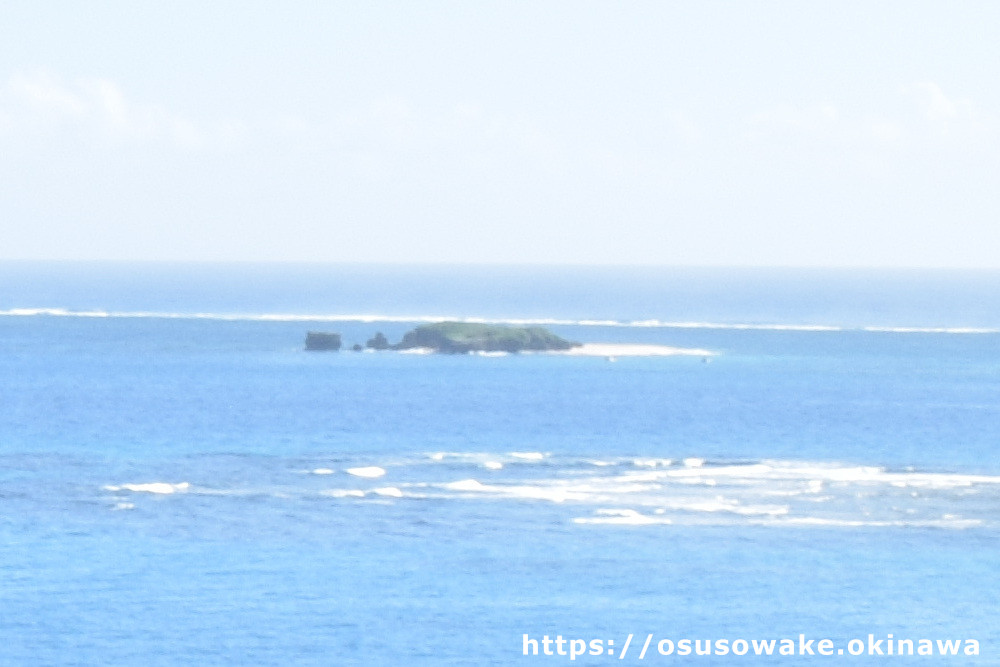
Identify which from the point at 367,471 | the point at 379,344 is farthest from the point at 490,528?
the point at 379,344

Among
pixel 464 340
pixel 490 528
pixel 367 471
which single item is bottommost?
pixel 490 528

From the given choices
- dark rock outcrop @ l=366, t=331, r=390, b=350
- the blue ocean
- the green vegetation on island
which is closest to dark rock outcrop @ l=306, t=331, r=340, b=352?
the green vegetation on island

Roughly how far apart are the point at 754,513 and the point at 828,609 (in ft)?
48.4

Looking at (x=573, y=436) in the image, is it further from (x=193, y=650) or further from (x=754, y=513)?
(x=193, y=650)

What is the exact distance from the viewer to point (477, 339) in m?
168

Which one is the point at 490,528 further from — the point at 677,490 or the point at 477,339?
the point at 477,339

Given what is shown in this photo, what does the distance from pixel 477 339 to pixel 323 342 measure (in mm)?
15835

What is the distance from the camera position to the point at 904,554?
5881 cm

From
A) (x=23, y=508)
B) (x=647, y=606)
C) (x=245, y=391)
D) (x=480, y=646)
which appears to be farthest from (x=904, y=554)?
(x=245, y=391)

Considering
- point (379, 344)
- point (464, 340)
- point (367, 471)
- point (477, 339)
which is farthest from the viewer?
point (379, 344)

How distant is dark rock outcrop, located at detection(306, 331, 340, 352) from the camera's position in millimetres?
170125

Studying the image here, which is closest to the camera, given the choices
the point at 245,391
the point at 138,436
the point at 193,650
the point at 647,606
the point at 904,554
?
the point at 193,650

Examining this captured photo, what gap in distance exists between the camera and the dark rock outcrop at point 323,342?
6698 inches

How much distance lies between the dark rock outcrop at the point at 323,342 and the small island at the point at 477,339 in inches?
237
